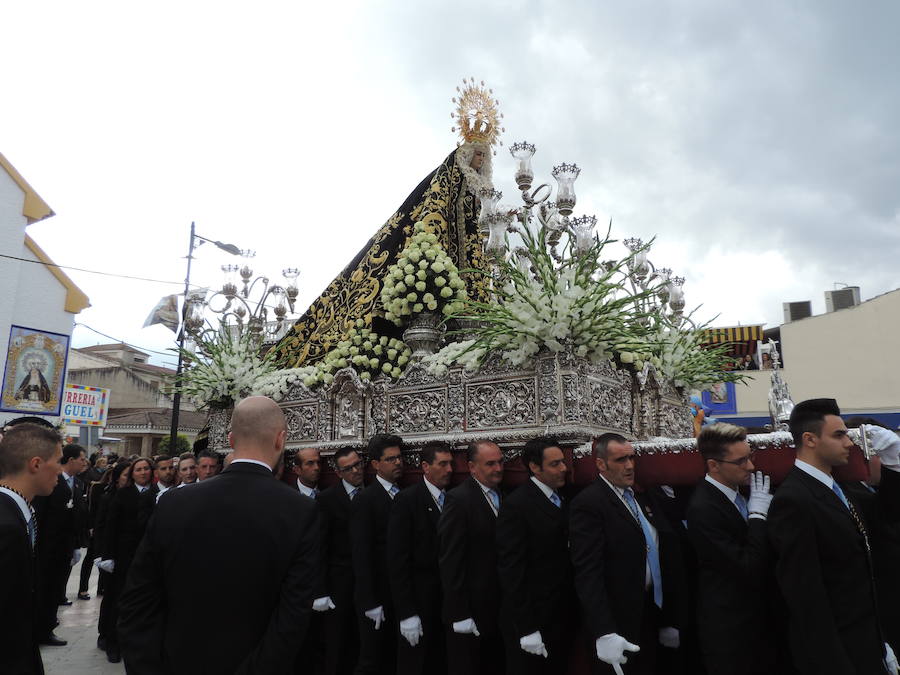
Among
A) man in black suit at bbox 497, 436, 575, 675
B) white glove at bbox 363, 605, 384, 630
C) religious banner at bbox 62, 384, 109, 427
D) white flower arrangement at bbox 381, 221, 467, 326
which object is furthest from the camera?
religious banner at bbox 62, 384, 109, 427

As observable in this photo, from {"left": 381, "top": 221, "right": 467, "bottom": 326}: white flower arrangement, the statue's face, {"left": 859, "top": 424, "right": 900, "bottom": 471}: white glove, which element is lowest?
{"left": 859, "top": 424, "right": 900, "bottom": 471}: white glove

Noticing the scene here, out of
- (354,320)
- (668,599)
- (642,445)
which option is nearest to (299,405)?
(354,320)

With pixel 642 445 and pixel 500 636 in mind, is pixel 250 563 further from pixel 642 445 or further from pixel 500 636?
pixel 642 445

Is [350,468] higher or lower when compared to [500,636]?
higher

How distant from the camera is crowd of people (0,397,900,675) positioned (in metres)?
2.14

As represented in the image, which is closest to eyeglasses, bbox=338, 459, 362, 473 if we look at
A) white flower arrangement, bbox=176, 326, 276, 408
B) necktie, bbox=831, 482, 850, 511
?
white flower arrangement, bbox=176, 326, 276, 408

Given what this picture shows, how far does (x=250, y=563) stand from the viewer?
2115 mm

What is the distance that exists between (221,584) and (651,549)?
2408 millimetres

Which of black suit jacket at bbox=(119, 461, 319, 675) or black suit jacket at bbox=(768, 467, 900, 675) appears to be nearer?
black suit jacket at bbox=(119, 461, 319, 675)

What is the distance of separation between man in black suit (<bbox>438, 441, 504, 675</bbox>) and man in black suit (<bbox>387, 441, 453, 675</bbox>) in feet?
0.71

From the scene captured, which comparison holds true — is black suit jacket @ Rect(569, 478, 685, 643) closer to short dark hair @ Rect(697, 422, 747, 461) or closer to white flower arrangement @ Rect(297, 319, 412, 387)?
short dark hair @ Rect(697, 422, 747, 461)

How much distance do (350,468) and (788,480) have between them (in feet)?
10.9

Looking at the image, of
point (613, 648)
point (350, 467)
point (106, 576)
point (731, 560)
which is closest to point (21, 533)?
point (613, 648)

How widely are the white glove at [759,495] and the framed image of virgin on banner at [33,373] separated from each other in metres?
18.3
